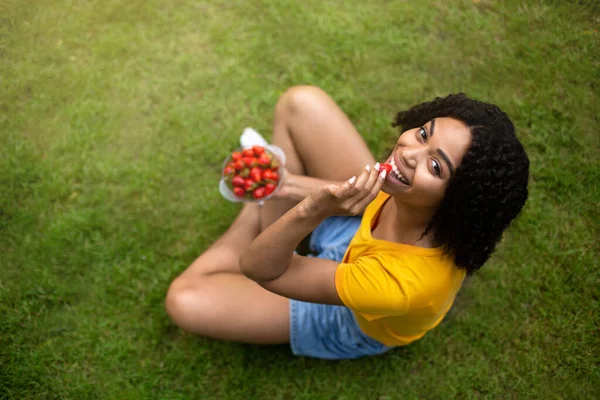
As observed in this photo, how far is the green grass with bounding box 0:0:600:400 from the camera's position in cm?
253

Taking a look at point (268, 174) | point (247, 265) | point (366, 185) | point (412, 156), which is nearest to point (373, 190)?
point (366, 185)

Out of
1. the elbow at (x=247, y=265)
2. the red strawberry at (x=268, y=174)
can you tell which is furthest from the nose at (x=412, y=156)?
the red strawberry at (x=268, y=174)

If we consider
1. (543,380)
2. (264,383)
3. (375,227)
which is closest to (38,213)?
(264,383)

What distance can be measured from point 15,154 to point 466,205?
271 centimetres

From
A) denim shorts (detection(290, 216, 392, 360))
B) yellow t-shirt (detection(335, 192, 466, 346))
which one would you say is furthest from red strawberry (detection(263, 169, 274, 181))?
yellow t-shirt (detection(335, 192, 466, 346))

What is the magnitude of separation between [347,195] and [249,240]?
109cm

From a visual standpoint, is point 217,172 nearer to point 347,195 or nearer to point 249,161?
point 249,161

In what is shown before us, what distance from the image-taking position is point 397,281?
63.1 inches

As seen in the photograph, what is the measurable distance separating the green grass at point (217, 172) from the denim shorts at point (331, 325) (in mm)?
359

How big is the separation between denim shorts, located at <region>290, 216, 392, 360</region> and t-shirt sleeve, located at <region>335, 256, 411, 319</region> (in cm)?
43

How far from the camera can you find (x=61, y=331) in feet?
8.61

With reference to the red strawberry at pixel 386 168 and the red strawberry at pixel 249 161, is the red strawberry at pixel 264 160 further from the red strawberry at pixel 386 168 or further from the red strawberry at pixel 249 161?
the red strawberry at pixel 386 168

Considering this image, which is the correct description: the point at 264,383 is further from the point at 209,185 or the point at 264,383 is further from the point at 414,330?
the point at 209,185

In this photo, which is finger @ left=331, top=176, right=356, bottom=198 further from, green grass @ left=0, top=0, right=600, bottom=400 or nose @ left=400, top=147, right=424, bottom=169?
green grass @ left=0, top=0, right=600, bottom=400
